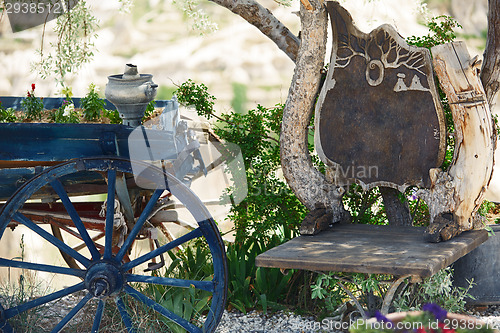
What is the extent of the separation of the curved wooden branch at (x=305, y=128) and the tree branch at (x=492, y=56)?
1033 millimetres

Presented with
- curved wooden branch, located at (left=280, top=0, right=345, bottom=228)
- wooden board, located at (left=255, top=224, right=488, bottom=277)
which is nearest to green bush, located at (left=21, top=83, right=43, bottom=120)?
curved wooden branch, located at (left=280, top=0, right=345, bottom=228)

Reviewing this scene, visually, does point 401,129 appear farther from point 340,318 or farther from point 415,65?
point 340,318

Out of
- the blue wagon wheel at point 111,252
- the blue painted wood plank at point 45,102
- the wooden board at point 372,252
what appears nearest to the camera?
the wooden board at point 372,252

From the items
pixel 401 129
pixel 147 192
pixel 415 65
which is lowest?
pixel 147 192

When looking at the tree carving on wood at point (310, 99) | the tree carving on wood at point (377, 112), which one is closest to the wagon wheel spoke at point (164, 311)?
the tree carving on wood at point (310, 99)

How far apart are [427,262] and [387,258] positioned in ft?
0.67

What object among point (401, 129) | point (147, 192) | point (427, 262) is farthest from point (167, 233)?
point (427, 262)

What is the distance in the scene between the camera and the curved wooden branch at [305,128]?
3600mm

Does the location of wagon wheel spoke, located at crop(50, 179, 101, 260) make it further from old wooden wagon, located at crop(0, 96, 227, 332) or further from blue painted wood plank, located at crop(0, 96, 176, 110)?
blue painted wood plank, located at crop(0, 96, 176, 110)

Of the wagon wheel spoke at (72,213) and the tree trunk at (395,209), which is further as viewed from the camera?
the tree trunk at (395,209)

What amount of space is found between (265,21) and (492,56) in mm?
1492

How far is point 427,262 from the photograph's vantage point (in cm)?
273

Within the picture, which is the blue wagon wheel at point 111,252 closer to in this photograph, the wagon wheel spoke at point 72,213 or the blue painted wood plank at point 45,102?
the wagon wheel spoke at point 72,213

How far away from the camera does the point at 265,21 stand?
418 centimetres
